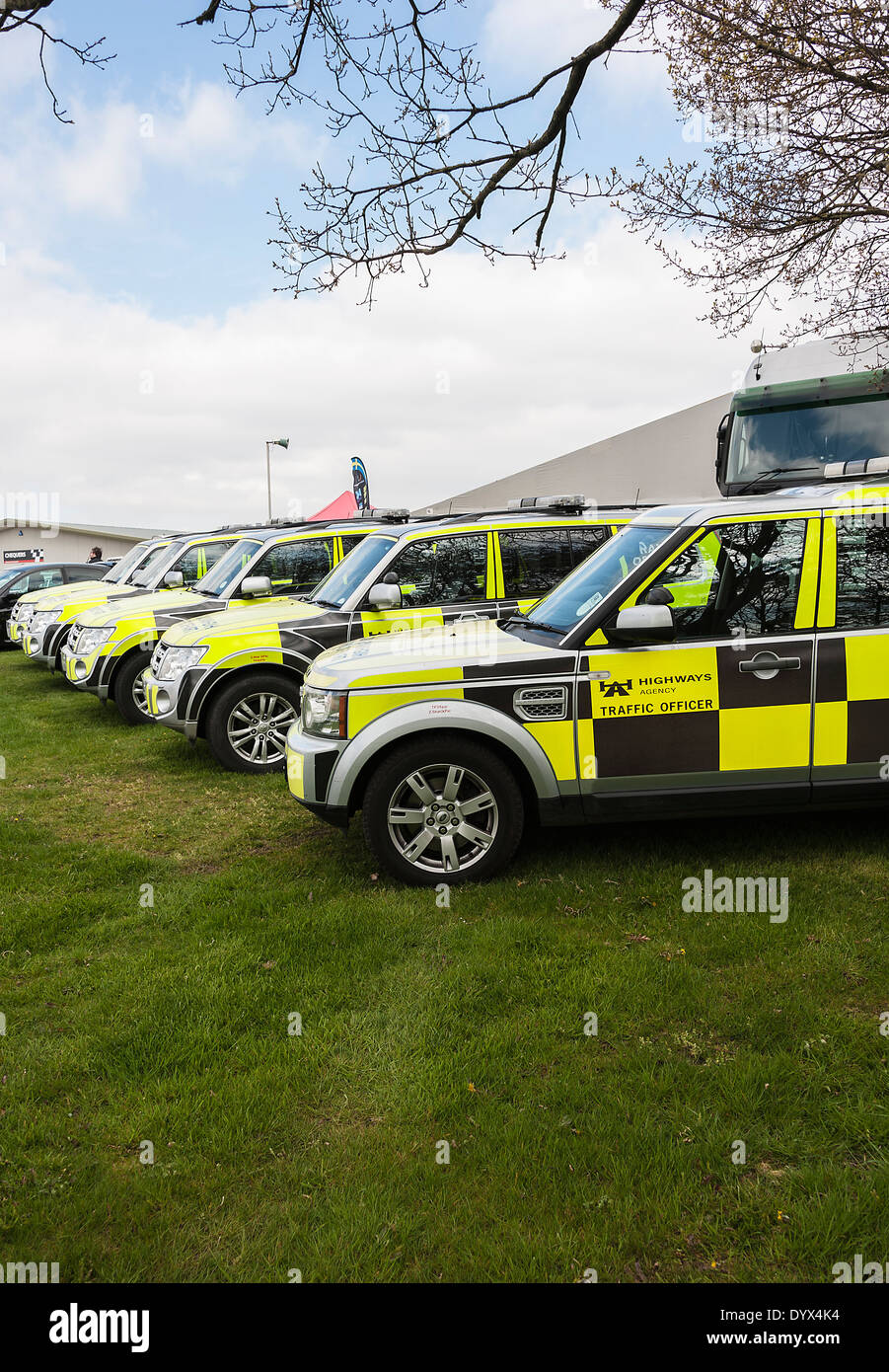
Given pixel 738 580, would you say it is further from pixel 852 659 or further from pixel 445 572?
pixel 445 572

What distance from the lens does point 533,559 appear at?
25.2ft

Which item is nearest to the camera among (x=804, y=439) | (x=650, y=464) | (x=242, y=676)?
(x=242, y=676)

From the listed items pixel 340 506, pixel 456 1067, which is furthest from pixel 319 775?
pixel 340 506

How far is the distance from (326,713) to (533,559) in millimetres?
3076

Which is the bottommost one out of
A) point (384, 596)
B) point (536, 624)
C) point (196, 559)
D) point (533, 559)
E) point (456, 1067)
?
point (456, 1067)

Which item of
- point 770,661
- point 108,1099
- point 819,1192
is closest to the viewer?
point 819,1192

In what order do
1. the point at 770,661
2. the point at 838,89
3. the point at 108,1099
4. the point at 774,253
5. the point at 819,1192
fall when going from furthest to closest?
the point at 774,253, the point at 838,89, the point at 770,661, the point at 108,1099, the point at 819,1192

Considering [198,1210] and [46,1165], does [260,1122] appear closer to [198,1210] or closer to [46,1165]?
[198,1210]

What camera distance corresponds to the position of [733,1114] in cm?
302

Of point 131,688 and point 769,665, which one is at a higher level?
point 769,665

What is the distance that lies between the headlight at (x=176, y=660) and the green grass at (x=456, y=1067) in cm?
257

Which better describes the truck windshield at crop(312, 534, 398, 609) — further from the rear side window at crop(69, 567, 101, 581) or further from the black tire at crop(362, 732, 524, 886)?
the rear side window at crop(69, 567, 101, 581)
